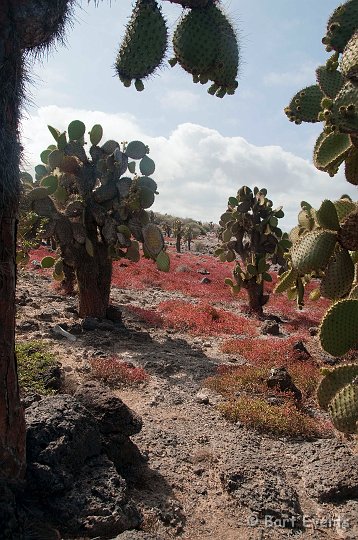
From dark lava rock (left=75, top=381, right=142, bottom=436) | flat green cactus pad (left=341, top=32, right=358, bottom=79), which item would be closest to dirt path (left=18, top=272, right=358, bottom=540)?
dark lava rock (left=75, top=381, right=142, bottom=436)

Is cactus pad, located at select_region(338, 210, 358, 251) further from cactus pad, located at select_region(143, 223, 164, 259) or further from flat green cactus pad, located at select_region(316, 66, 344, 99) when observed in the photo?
cactus pad, located at select_region(143, 223, 164, 259)

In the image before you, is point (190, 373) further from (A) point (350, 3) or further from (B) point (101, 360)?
(A) point (350, 3)

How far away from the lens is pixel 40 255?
26.6m

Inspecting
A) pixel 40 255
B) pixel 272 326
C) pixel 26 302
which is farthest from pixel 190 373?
pixel 40 255

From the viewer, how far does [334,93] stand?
3.32 metres

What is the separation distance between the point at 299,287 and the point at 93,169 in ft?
31.2

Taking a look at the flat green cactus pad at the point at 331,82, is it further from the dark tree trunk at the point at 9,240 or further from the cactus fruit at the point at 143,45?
the dark tree trunk at the point at 9,240

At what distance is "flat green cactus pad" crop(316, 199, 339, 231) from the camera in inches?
143

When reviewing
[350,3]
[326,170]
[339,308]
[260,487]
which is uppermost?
[350,3]

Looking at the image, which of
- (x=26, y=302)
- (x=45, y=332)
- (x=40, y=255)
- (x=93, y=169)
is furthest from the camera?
(x=40, y=255)

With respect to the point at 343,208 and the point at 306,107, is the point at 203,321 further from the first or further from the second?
the point at 306,107

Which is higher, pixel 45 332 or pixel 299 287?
pixel 299 287

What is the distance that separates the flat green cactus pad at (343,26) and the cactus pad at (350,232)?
46.8 inches

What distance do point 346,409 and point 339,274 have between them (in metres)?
1.06
